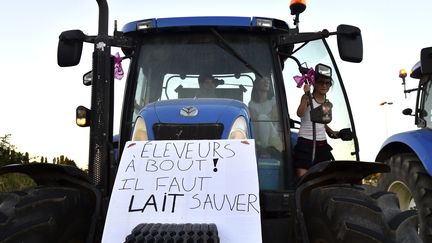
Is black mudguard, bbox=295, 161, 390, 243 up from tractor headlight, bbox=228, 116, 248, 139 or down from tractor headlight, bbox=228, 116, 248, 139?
down

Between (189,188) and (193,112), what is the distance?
2.44 feet

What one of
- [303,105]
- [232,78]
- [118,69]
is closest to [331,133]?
[303,105]

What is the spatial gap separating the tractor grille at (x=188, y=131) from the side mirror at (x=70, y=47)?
3.19 feet

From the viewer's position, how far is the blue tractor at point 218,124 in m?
3.14

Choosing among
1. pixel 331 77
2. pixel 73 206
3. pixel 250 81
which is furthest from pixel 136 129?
pixel 331 77

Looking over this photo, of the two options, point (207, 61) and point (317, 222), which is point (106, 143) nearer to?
point (207, 61)

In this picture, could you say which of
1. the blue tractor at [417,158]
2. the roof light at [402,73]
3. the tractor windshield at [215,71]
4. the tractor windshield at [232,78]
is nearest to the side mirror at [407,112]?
the blue tractor at [417,158]

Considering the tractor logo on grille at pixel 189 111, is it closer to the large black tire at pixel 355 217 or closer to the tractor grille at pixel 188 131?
the tractor grille at pixel 188 131

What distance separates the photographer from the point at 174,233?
278 centimetres

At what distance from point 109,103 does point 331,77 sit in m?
1.85

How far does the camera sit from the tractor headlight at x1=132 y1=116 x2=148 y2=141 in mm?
3758

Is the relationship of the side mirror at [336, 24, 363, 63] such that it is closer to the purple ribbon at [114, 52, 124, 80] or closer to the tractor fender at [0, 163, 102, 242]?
the purple ribbon at [114, 52, 124, 80]

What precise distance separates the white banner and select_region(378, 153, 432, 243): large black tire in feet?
9.55

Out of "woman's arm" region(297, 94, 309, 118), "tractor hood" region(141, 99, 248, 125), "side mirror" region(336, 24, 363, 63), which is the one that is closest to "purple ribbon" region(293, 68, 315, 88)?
"woman's arm" region(297, 94, 309, 118)
